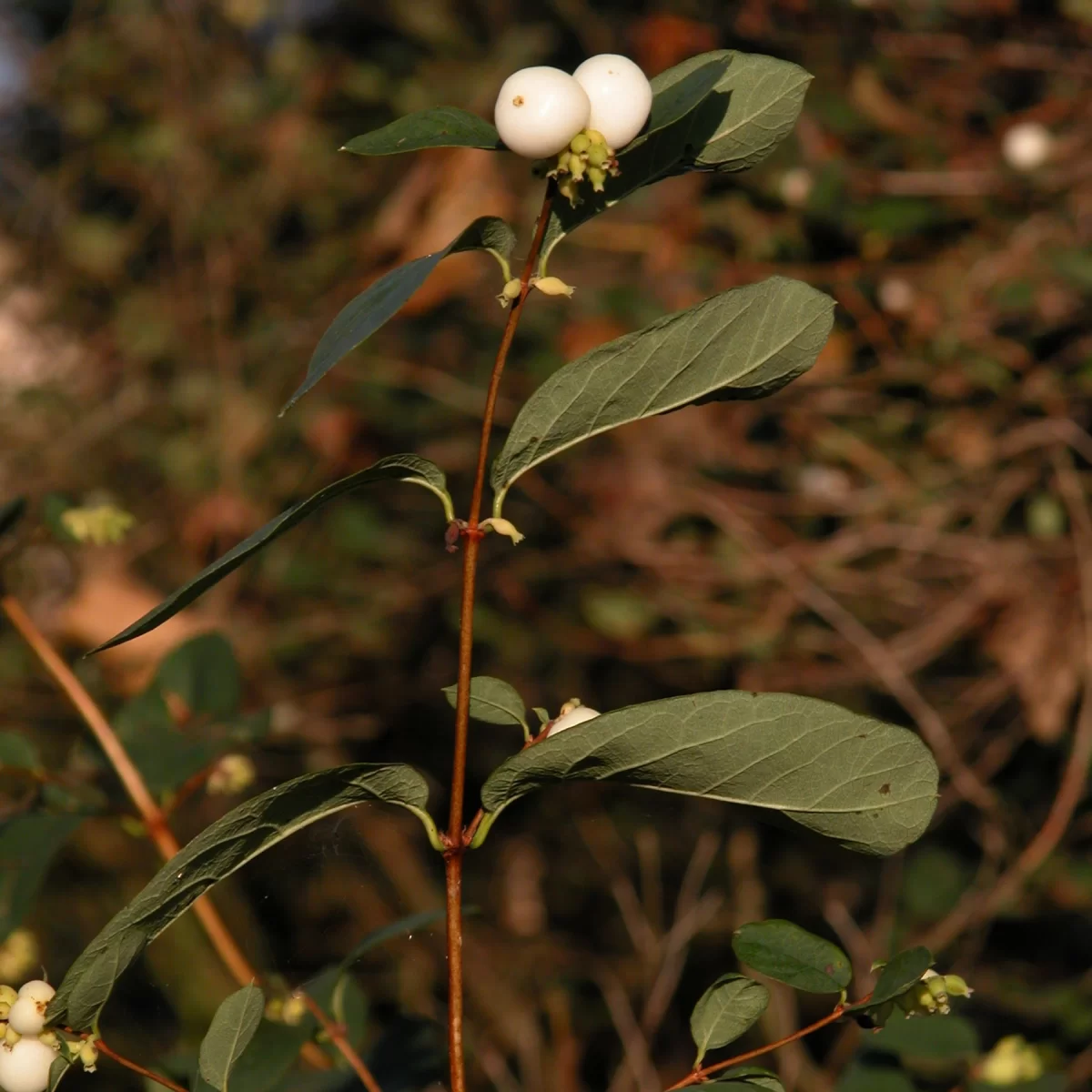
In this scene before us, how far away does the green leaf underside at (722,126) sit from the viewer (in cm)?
59

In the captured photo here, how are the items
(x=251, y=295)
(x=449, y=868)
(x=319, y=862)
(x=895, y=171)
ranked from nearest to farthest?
1. (x=449, y=868)
2. (x=319, y=862)
3. (x=895, y=171)
4. (x=251, y=295)

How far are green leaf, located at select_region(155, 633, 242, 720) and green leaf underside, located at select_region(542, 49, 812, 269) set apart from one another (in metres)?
0.62

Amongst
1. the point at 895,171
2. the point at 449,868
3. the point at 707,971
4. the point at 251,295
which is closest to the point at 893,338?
the point at 895,171

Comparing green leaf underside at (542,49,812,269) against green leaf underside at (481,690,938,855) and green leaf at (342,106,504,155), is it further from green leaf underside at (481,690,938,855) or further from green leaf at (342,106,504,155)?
green leaf underside at (481,690,938,855)

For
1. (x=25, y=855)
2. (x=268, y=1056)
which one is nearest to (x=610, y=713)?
(x=268, y=1056)

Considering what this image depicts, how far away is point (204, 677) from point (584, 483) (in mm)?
1235

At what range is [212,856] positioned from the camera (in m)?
0.53

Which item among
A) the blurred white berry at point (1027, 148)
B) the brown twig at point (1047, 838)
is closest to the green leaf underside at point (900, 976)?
the brown twig at point (1047, 838)

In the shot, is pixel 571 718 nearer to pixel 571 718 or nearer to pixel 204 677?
pixel 571 718

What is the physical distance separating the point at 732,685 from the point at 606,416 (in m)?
1.57

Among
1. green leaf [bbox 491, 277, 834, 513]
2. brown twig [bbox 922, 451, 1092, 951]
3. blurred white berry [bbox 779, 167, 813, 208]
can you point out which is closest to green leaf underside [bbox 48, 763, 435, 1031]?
green leaf [bbox 491, 277, 834, 513]

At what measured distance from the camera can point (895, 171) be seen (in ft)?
6.54

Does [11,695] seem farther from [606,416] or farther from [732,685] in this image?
[606,416]

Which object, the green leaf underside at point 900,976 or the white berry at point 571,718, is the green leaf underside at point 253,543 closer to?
the white berry at point 571,718
